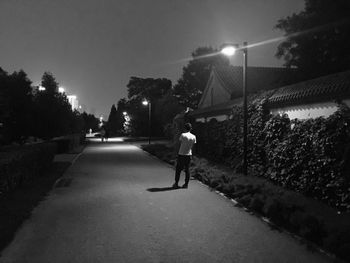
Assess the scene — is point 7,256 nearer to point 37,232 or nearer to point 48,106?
point 37,232

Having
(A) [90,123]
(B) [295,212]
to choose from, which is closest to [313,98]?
(B) [295,212]

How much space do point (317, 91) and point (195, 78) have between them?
52945mm

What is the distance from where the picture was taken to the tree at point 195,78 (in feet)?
200

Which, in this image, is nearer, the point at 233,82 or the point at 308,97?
the point at 308,97

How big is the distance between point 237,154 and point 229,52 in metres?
4.98

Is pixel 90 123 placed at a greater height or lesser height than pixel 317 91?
greater

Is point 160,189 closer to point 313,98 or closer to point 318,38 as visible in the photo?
point 313,98

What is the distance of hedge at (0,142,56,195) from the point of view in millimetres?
8726

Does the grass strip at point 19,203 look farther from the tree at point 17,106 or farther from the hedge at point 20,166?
Result: the tree at point 17,106

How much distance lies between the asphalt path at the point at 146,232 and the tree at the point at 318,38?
16762 millimetres

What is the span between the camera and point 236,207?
26.9 feet

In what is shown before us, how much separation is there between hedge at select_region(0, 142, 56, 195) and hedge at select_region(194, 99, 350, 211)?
7.27 metres

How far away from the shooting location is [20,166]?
396 inches

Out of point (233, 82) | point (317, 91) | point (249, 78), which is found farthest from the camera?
point (249, 78)
